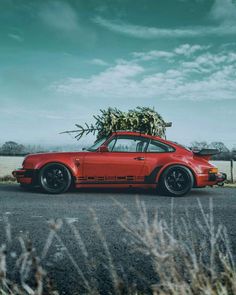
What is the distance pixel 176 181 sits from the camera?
814 centimetres

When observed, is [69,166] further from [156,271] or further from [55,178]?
[156,271]

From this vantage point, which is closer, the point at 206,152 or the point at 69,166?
the point at 69,166

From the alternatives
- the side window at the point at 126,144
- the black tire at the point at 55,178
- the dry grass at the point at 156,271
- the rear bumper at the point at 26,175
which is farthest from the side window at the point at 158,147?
the dry grass at the point at 156,271

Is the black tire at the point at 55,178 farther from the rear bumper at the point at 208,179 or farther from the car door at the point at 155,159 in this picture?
the rear bumper at the point at 208,179

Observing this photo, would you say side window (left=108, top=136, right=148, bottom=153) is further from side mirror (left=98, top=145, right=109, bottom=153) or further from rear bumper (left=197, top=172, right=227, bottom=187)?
rear bumper (left=197, top=172, right=227, bottom=187)

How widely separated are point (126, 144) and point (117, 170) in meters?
0.64

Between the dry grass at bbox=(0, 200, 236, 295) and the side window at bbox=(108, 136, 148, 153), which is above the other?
the side window at bbox=(108, 136, 148, 153)

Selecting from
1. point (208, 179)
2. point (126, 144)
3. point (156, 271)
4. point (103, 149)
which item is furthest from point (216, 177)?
point (156, 271)

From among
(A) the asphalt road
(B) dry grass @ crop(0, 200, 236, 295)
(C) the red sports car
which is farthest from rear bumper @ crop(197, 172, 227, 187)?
(B) dry grass @ crop(0, 200, 236, 295)

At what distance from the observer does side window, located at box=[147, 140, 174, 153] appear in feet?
27.4

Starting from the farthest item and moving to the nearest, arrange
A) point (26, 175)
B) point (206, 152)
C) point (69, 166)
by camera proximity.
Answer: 1. point (206, 152)
2. point (26, 175)
3. point (69, 166)

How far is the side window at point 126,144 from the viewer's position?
8328 millimetres

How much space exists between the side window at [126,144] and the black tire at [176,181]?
2.59 ft

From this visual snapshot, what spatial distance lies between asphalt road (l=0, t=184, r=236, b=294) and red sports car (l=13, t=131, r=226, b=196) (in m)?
0.27
